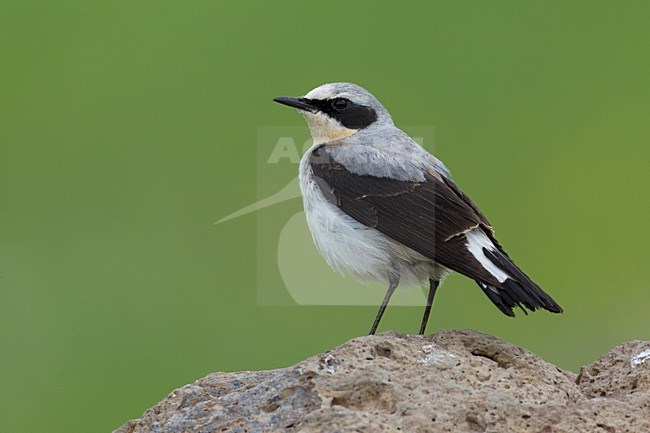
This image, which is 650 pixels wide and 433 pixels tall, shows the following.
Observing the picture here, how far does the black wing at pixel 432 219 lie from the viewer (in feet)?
21.2

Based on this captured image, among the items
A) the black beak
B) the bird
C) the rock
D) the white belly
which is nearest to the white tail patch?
the bird

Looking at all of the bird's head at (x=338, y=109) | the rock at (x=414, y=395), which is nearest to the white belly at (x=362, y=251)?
the bird's head at (x=338, y=109)

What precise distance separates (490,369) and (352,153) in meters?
2.16

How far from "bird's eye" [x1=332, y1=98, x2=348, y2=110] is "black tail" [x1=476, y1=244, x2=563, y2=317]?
1805 mm

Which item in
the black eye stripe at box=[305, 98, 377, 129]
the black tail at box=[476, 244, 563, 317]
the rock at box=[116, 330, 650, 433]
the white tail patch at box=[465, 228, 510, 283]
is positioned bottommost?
the rock at box=[116, 330, 650, 433]

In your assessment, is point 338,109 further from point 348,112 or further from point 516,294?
point 516,294

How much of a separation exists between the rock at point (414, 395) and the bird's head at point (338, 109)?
7.56ft

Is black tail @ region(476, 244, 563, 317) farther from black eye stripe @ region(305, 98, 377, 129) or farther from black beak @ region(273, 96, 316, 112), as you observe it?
black beak @ region(273, 96, 316, 112)

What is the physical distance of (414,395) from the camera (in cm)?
526

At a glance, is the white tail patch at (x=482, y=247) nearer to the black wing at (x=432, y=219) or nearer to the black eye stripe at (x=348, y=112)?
the black wing at (x=432, y=219)

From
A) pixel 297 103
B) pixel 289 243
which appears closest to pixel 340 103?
pixel 297 103

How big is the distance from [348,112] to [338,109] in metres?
0.07

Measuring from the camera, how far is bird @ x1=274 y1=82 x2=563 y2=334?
21.6 feet

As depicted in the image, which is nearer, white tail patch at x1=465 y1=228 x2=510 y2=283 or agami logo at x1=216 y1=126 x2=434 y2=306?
white tail patch at x1=465 y1=228 x2=510 y2=283
